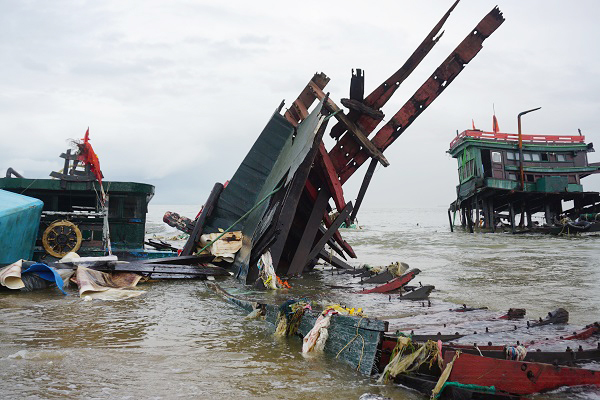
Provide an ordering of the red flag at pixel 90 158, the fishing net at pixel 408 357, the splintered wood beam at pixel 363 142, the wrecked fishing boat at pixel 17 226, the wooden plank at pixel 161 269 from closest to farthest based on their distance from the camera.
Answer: the fishing net at pixel 408 357
the wrecked fishing boat at pixel 17 226
the wooden plank at pixel 161 269
the splintered wood beam at pixel 363 142
the red flag at pixel 90 158

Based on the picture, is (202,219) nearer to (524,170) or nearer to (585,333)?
(585,333)

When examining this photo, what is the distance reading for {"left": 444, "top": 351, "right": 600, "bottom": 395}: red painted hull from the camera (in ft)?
9.55

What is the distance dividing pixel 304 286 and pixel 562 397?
5.78m

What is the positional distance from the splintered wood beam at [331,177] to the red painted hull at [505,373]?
591 centimetres

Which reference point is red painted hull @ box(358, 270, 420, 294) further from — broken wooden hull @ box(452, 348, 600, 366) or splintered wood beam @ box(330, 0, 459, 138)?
broken wooden hull @ box(452, 348, 600, 366)

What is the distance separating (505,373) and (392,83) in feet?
24.0

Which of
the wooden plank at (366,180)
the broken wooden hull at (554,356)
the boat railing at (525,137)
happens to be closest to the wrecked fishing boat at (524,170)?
the boat railing at (525,137)

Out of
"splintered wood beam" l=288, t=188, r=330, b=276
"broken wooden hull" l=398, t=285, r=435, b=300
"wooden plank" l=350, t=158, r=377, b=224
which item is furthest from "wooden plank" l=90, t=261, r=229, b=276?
"broken wooden hull" l=398, t=285, r=435, b=300

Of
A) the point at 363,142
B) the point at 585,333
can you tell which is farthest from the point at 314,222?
the point at 585,333

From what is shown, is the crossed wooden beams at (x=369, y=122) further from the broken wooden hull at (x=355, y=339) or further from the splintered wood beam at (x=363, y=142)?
the broken wooden hull at (x=355, y=339)

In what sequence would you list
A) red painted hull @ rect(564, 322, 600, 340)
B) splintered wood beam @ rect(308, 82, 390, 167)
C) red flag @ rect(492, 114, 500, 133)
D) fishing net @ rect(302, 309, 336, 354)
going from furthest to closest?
1. red flag @ rect(492, 114, 500, 133)
2. splintered wood beam @ rect(308, 82, 390, 167)
3. fishing net @ rect(302, 309, 336, 354)
4. red painted hull @ rect(564, 322, 600, 340)

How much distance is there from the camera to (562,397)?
9.79 feet

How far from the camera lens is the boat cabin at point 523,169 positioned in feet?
101

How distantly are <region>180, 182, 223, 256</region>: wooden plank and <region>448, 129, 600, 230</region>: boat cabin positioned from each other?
77.2 feet
